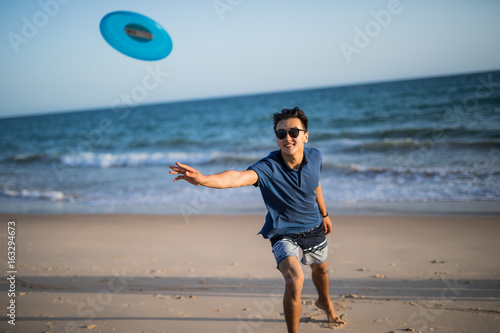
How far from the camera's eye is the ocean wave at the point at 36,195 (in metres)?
10.6

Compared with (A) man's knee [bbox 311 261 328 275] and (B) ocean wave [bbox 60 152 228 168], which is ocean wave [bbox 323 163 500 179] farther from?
(A) man's knee [bbox 311 261 328 275]

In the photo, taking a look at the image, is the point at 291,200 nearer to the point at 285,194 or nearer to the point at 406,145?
the point at 285,194

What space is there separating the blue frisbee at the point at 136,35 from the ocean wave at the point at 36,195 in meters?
7.25

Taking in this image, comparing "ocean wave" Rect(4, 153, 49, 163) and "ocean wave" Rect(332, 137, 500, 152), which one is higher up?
"ocean wave" Rect(4, 153, 49, 163)

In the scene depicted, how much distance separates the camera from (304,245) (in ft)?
9.93

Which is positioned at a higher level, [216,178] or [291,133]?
[291,133]

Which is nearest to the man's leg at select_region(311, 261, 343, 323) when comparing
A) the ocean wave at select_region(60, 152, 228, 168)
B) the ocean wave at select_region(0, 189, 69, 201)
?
the ocean wave at select_region(0, 189, 69, 201)

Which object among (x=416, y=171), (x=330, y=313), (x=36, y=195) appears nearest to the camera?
(x=330, y=313)

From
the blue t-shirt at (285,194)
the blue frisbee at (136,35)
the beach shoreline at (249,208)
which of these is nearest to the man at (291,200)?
the blue t-shirt at (285,194)

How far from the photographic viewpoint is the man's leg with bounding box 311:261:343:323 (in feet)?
10.6

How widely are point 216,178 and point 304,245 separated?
0.94 meters

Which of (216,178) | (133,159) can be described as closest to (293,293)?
(216,178)

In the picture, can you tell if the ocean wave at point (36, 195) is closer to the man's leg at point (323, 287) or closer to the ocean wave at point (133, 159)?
the ocean wave at point (133, 159)

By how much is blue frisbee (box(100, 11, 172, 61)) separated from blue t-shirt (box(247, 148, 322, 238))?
2.25 metres
